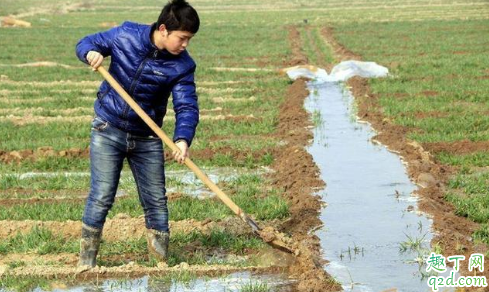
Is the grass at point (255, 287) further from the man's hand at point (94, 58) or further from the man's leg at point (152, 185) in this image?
the man's hand at point (94, 58)

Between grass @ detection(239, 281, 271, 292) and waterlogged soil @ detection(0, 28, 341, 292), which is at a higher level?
waterlogged soil @ detection(0, 28, 341, 292)

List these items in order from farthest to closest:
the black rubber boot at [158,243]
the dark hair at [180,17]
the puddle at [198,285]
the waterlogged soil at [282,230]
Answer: the black rubber boot at [158,243]
the waterlogged soil at [282,230]
the puddle at [198,285]
the dark hair at [180,17]

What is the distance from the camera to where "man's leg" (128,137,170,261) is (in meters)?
6.46

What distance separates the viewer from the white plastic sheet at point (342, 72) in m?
18.7

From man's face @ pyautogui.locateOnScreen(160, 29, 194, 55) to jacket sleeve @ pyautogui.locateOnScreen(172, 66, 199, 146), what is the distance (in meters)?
0.28

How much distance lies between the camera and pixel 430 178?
30.0ft

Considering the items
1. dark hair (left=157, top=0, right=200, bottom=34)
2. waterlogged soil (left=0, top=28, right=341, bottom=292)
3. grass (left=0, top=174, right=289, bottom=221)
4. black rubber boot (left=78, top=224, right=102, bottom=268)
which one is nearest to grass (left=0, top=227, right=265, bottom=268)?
waterlogged soil (left=0, top=28, right=341, bottom=292)

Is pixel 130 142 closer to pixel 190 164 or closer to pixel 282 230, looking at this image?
pixel 190 164

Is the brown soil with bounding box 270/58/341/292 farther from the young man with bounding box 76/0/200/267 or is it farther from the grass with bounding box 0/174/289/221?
the young man with bounding box 76/0/200/267

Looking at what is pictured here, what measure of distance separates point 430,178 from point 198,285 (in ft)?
12.3

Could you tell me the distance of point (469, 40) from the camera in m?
27.9

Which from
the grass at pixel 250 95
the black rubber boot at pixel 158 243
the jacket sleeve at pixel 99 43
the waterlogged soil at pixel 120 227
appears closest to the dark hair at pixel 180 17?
the jacket sleeve at pixel 99 43

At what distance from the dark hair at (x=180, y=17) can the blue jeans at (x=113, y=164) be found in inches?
34.3

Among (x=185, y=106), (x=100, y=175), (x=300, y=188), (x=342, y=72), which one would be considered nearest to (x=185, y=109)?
(x=185, y=106)
